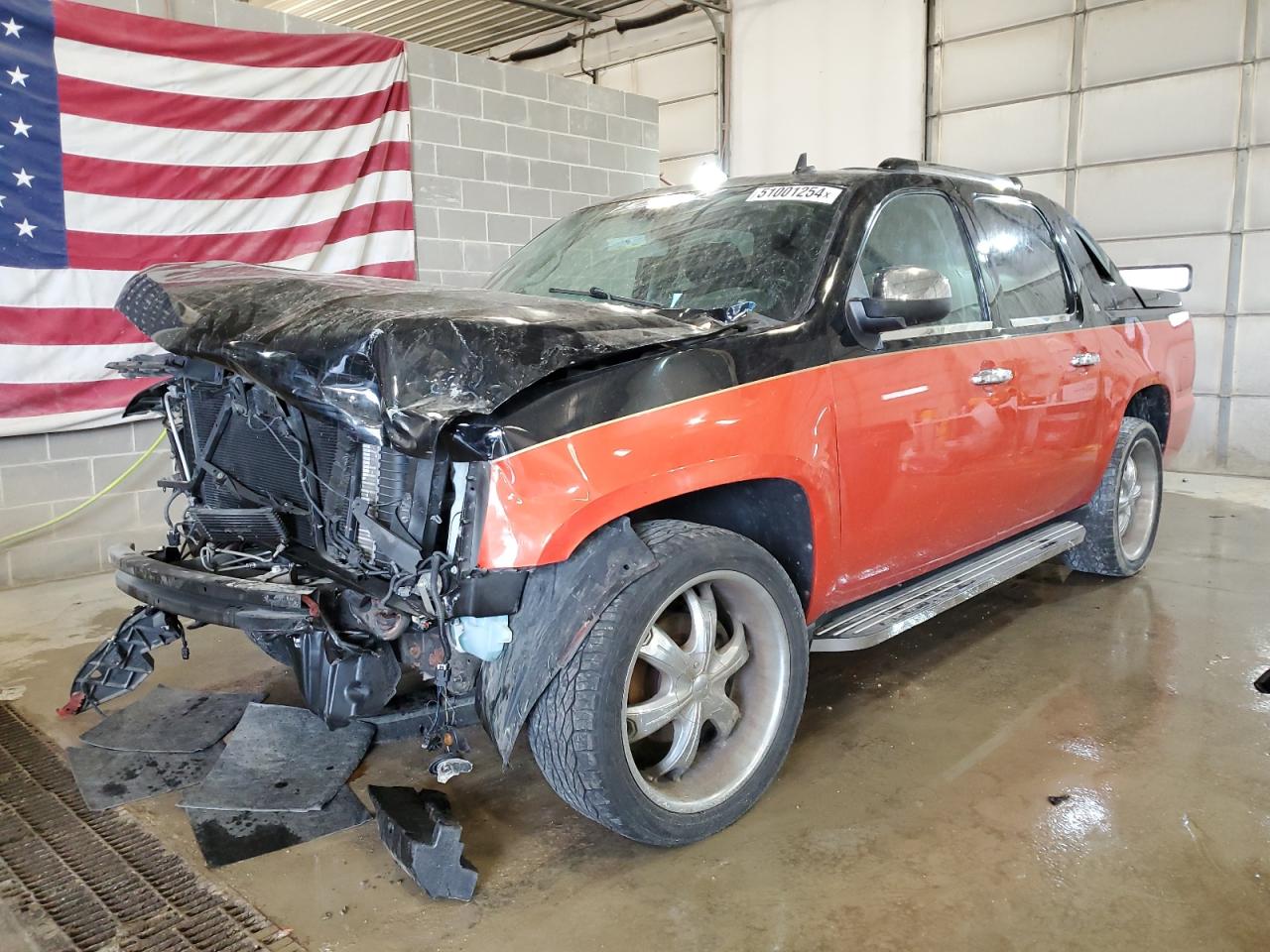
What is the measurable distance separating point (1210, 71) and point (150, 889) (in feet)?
32.1

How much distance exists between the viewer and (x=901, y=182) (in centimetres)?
325

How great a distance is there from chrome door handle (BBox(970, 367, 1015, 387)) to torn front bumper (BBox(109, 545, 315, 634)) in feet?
7.31

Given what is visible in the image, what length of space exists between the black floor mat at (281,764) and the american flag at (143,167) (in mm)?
3018

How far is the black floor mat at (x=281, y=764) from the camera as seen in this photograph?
266cm

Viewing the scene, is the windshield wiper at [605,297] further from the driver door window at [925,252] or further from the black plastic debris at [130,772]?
the black plastic debris at [130,772]

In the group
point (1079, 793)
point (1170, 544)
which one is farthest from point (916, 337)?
point (1170, 544)

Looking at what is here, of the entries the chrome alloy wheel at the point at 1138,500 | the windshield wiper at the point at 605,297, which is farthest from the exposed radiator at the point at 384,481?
the chrome alloy wheel at the point at 1138,500

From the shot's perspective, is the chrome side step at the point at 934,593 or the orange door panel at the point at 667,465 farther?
the chrome side step at the point at 934,593

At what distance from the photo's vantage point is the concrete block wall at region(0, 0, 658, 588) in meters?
5.21

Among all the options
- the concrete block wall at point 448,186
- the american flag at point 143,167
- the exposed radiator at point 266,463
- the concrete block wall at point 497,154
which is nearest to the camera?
the exposed radiator at point 266,463

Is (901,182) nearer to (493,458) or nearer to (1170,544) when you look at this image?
(493,458)

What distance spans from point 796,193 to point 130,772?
2.75 metres

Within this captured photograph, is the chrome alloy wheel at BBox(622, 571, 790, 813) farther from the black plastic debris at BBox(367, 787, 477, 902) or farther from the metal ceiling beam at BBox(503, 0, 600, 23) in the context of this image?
the metal ceiling beam at BBox(503, 0, 600, 23)

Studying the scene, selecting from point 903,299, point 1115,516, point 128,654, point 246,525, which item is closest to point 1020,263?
point 903,299
